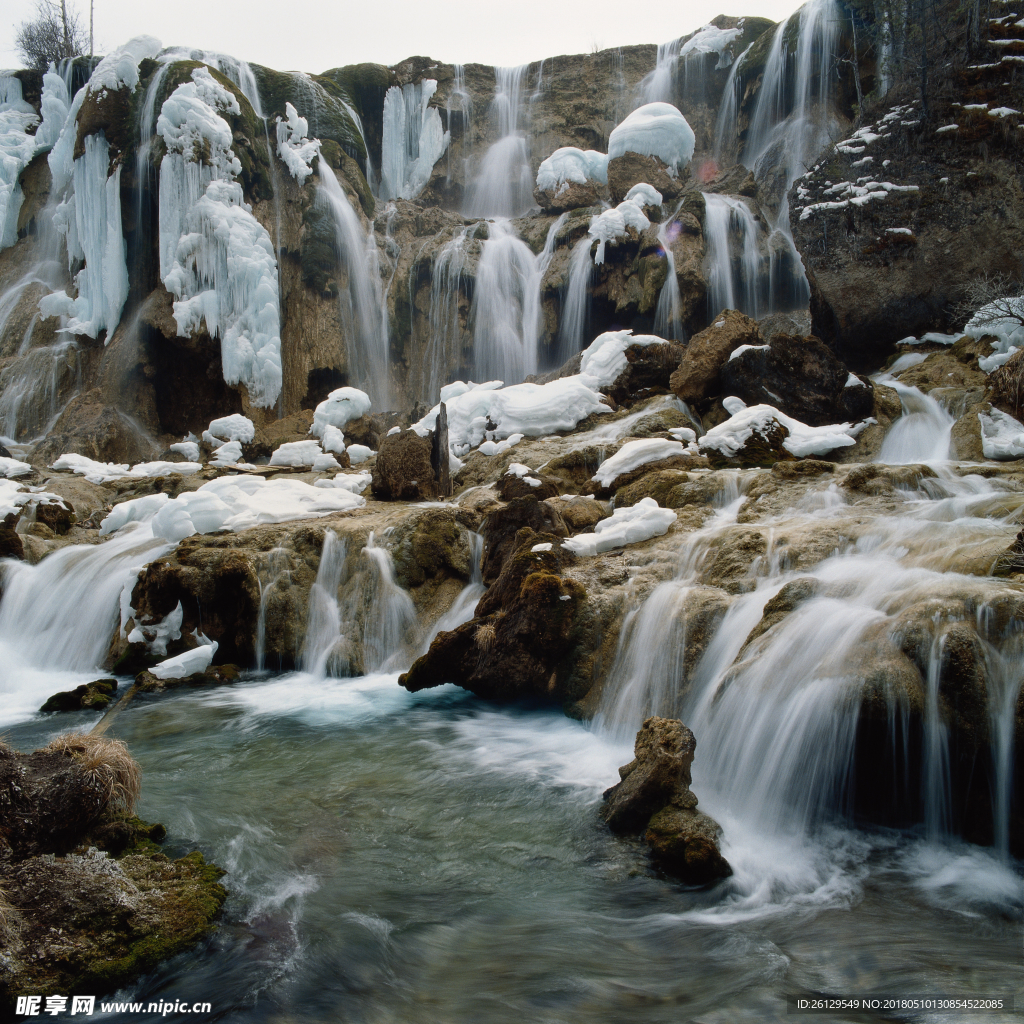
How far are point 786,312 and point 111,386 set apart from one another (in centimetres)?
1671

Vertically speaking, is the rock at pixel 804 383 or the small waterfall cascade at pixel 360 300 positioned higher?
the small waterfall cascade at pixel 360 300

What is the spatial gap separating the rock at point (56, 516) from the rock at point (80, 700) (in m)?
5.64

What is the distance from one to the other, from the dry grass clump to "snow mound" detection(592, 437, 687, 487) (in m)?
6.70

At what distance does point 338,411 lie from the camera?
16891 millimetres

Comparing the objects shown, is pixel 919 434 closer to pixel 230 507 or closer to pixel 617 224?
pixel 230 507

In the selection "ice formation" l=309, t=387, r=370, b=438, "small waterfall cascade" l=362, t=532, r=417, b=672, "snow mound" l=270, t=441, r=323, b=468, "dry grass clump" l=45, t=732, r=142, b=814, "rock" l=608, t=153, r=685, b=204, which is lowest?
"small waterfall cascade" l=362, t=532, r=417, b=672

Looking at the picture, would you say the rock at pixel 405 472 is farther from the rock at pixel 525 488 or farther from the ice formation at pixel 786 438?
the ice formation at pixel 786 438

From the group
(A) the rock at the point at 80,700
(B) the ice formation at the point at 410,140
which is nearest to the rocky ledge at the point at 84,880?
(A) the rock at the point at 80,700

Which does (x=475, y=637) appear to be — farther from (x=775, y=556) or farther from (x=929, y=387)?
(x=929, y=387)

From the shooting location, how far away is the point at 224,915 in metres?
3.38

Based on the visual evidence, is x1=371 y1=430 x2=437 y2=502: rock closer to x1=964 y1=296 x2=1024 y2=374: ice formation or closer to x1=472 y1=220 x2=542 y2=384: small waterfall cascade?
x1=964 y1=296 x2=1024 y2=374: ice formation

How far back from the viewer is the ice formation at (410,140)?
2720 cm

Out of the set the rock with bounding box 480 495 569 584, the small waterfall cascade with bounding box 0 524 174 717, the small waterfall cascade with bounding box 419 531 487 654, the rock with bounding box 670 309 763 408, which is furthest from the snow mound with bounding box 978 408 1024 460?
the small waterfall cascade with bounding box 0 524 174 717

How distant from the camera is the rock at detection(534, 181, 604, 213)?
22250mm
